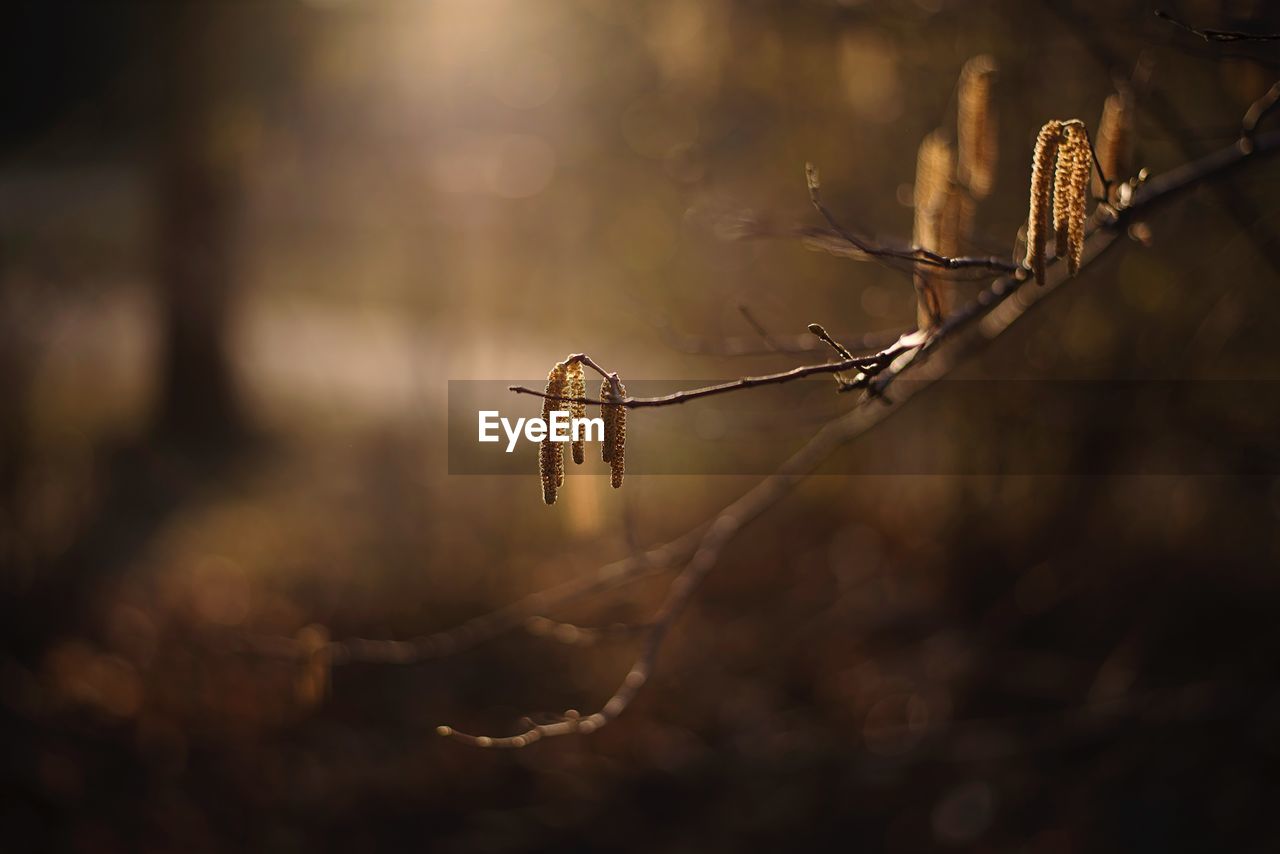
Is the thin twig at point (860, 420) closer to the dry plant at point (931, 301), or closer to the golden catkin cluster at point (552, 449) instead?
the dry plant at point (931, 301)

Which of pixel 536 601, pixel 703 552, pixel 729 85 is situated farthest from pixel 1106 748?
pixel 729 85

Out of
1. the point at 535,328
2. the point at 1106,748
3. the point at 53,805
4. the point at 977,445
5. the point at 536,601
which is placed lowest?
the point at 53,805

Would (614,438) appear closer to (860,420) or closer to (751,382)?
(751,382)

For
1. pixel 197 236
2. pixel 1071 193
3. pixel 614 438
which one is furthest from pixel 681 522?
pixel 197 236


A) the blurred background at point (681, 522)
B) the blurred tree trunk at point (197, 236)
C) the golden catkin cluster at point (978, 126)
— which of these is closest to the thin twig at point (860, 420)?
the blurred background at point (681, 522)

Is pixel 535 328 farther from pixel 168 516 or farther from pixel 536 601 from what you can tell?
pixel 536 601

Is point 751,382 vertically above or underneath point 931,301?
underneath
